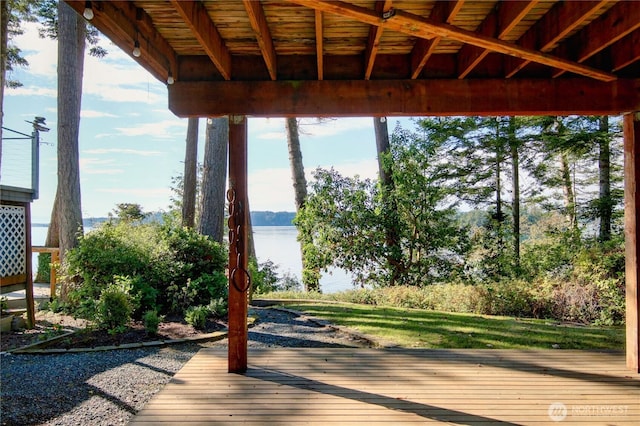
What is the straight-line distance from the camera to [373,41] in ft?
8.44

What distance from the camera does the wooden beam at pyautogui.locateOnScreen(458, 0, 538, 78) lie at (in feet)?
7.18

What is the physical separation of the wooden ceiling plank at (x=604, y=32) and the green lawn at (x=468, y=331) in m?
2.84

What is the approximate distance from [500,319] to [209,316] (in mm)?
4239

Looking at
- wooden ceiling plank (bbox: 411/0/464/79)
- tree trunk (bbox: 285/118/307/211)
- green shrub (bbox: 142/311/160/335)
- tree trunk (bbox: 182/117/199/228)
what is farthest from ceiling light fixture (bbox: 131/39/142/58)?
tree trunk (bbox: 285/118/307/211)

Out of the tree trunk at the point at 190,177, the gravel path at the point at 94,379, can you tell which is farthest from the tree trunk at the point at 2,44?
the tree trunk at the point at 190,177

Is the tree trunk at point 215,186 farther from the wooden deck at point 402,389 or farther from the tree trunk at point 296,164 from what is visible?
the wooden deck at point 402,389

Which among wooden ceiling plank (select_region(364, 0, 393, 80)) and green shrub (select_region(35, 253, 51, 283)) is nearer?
wooden ceiling plank (select_region(364, 0, 393, 80))

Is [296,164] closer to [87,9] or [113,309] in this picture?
[113,309]

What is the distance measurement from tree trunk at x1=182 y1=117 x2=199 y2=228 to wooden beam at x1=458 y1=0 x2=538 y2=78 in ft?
26.1

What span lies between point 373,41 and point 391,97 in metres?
0.62

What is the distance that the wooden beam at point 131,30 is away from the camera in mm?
2104

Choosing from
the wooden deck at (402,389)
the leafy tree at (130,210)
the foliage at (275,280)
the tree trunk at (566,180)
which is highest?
the tree trunk at (566,180)

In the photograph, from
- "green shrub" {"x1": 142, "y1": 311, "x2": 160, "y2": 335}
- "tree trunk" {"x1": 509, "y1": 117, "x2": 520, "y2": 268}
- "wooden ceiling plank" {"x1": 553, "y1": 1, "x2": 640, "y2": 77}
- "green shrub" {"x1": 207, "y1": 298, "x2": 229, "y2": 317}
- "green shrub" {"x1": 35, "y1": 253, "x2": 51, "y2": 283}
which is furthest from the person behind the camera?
"green shrub" {"x1": 35, "y1": 253, "x2": 51, "y2": 283}

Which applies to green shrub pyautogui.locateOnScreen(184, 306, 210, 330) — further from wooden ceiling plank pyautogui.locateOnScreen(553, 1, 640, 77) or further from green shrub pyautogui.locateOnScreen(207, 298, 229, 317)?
wooden ceiling plank pyautogui.locateOnScreen(553, 1, 640, 77)
